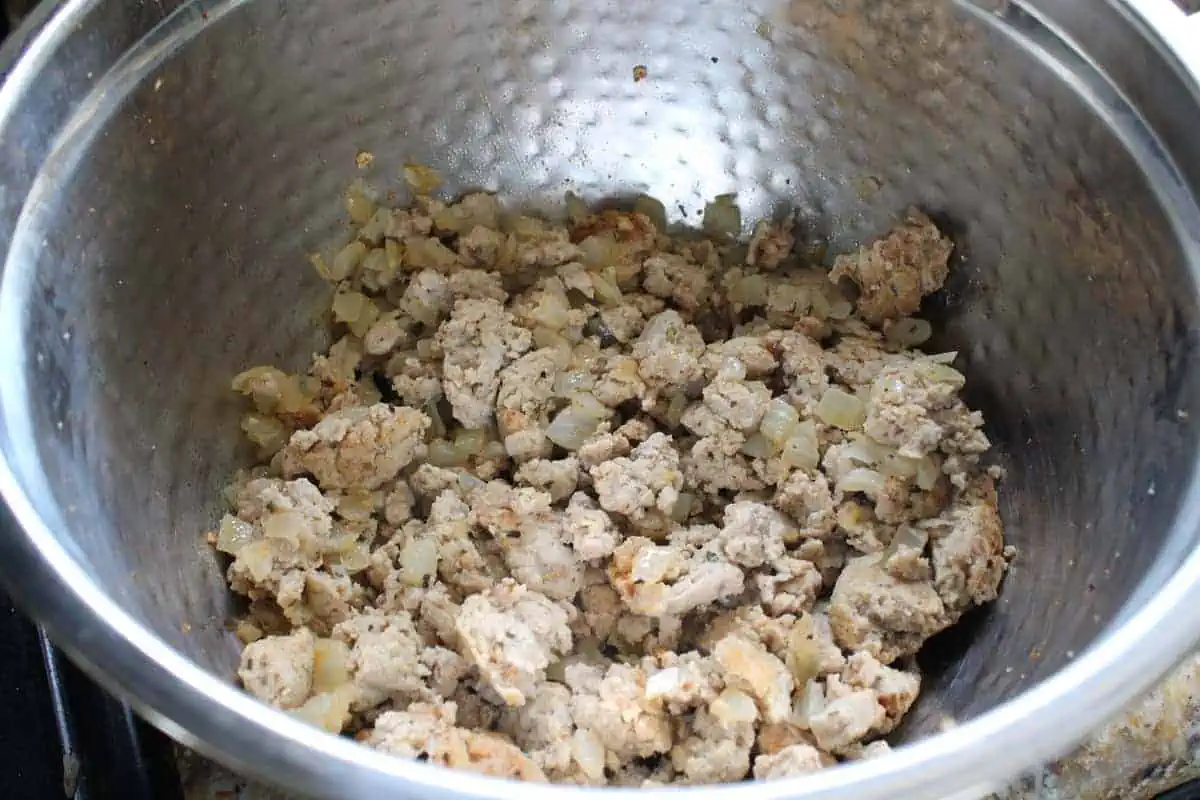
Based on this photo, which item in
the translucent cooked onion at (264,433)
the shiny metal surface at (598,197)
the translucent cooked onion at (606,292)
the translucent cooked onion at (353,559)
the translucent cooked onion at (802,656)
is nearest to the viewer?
the shiny metal surface at (598,197)

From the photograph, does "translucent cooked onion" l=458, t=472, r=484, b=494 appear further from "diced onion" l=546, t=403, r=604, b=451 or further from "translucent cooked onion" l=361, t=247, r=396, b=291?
"translucent cooked onion" l=361, t=247, r=396, b=291

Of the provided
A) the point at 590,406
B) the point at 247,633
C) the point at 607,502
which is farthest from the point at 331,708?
the point at 590,406

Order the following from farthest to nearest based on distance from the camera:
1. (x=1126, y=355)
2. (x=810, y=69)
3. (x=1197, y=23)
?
1. (x=810, y=69)
2. (x=1126, y=355)
3. (x=1197, y=23)

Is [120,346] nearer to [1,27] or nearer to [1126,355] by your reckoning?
[1,27]

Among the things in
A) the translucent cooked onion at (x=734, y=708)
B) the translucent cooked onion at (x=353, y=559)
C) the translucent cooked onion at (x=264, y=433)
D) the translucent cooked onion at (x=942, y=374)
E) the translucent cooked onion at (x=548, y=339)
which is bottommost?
the translucent cooked onion at (x=264, y=433)

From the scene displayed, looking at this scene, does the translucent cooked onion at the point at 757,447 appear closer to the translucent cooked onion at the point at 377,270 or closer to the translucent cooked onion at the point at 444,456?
the translucent cooked onion at the point at 444,456

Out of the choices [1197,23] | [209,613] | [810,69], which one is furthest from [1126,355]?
→ [209,613]

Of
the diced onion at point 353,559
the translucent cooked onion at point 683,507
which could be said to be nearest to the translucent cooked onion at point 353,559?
the diced onion at point 353,559
